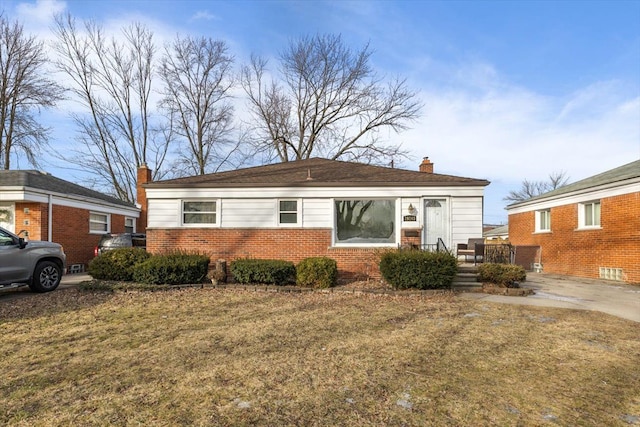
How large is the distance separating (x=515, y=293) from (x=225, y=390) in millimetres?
8370

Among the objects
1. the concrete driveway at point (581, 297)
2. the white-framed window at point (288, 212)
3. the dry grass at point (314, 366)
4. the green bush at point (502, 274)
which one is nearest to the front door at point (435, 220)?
the green bush at point (502, 274)

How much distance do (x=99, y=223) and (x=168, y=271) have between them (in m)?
10.1

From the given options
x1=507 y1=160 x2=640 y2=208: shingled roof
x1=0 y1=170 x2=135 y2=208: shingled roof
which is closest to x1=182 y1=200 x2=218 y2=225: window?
x1=0 y1=170 x2=135 y2=208: shingled roof

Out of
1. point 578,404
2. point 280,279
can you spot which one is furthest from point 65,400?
point 280,279

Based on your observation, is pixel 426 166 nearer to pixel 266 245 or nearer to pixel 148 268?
pixel 266 245

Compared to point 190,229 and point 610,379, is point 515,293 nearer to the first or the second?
point 610,379

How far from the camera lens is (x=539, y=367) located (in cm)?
Answer: 449

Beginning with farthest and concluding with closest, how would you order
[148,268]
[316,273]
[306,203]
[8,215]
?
[8,215] → [306,203] → [316,273] → [148,268]

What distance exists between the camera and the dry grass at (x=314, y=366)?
3.27m

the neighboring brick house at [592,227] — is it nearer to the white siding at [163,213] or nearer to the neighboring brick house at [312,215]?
the neighboring brick house at [312,215]

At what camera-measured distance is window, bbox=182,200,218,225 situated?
12.4 m

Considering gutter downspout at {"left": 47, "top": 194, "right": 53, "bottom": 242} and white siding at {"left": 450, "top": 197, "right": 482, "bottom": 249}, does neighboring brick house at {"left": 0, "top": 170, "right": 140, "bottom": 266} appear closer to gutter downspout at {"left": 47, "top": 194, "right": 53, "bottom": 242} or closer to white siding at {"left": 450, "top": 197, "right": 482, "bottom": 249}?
gutter downspout at {"left": 47, "top": 194, "right": 53, "bottom": 242}

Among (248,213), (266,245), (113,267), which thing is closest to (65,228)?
(113,267)

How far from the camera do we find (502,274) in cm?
1002
